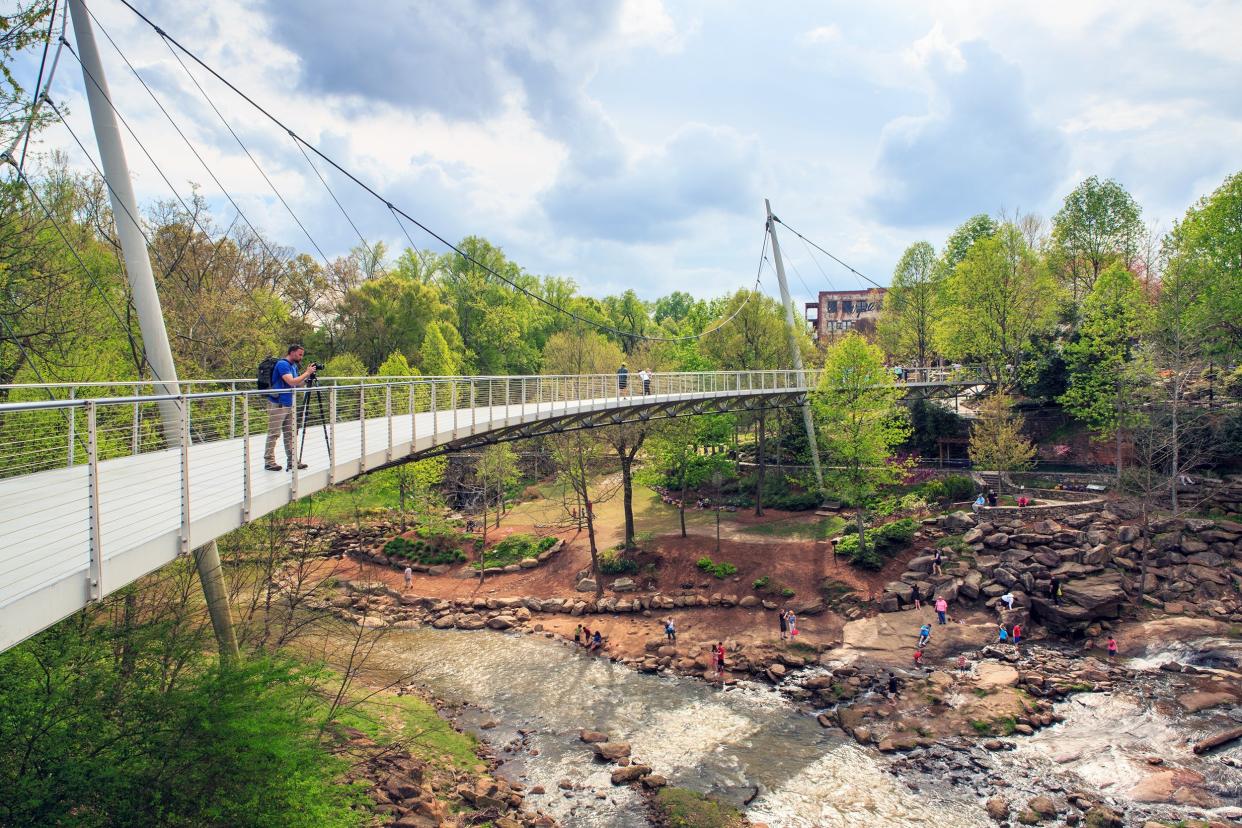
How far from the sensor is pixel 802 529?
28000 mm

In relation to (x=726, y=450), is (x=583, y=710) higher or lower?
lower

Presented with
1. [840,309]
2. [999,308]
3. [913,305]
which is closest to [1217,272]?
[999,308]

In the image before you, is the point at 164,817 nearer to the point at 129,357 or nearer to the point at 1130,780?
the point at 129,357

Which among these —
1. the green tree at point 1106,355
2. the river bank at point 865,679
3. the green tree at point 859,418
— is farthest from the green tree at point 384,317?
the green tree at point 1106,355

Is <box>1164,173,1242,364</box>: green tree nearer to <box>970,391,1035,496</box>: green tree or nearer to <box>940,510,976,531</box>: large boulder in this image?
<box>970,391,1035,496</box>: green tree

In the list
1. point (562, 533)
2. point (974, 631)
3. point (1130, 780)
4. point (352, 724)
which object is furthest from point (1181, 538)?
point (352, 724)

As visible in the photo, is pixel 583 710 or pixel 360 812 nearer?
pixel 360 812

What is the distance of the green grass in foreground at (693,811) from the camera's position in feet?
39.7

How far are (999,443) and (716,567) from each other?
1249 cm

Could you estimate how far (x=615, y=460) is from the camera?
99.5 feet

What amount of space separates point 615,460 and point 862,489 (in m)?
11.1

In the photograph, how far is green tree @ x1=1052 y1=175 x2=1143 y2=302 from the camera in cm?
3900

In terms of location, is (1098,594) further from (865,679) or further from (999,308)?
(999,308)

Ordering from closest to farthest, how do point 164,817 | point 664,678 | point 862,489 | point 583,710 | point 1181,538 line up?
point 164,817 < point 583,710 < point 664,678 < point 1181,538 < point 862,489
